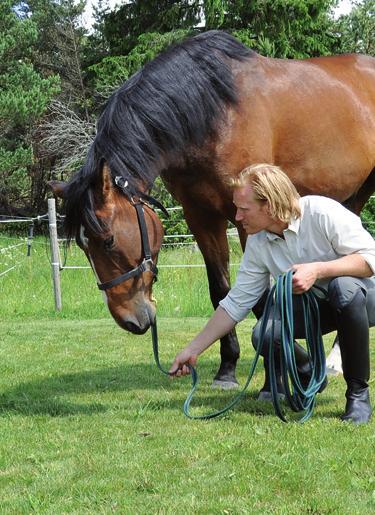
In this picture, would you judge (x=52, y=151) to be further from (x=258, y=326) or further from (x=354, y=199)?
(x=258, y=326)

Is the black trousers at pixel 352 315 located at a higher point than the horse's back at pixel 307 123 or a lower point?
lower

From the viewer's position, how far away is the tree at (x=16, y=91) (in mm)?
17703

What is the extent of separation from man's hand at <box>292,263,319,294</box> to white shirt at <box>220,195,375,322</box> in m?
0.19

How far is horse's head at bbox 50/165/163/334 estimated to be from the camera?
3.42 meters

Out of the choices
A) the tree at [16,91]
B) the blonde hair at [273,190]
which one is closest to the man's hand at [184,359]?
the blonde hair at [273,190]

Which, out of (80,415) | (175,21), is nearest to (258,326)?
(80,415)

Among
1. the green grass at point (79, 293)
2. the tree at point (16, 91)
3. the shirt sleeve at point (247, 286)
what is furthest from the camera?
the tree at point (16, 91)

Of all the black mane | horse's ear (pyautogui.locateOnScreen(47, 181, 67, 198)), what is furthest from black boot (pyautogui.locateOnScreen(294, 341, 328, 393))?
horse's ear (pyautogui.locateOnScreen(47, 181, 67, 198))

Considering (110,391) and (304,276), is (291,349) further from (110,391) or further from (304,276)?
(110,391)

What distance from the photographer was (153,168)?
368cm

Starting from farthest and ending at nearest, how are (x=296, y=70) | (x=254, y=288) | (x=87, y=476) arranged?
(x=296, y=70) < (x=254, y=288) < (x=87, y=476)

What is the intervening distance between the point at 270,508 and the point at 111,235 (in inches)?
66.1

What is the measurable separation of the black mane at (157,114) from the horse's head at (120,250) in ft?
0.19

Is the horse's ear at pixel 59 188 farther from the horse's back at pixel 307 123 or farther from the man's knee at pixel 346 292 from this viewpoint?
the man's knee at pixel 346 292
